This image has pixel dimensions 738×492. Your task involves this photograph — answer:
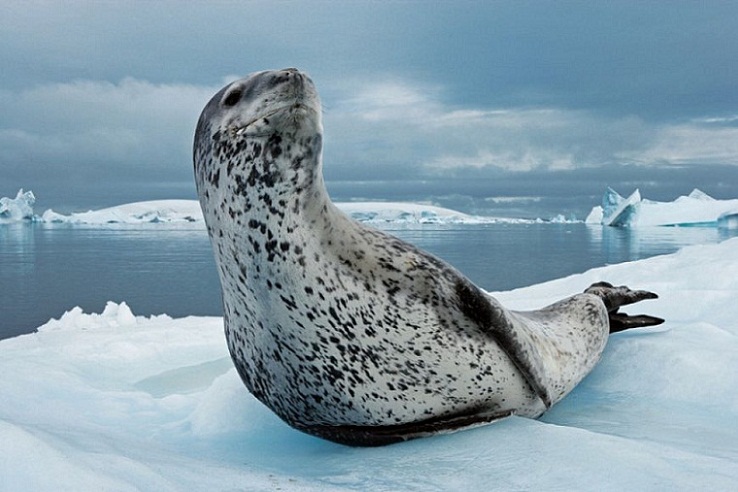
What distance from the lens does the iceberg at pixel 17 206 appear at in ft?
155

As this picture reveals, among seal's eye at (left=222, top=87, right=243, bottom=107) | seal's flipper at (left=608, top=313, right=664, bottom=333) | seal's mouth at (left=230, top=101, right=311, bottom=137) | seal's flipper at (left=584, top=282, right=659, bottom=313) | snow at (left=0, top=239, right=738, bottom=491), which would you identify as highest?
seal's eye at (left=222, top=87, right=243, bottom=107)

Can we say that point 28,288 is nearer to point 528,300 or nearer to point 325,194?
point 528,300

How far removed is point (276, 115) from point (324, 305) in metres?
0.71

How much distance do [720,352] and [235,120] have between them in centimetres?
294

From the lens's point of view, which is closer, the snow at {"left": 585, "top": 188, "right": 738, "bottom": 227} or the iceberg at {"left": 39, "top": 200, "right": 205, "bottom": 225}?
the snow at {"left": 585, "top": 188, "right": 738, "bottom": 227}

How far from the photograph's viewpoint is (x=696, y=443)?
2.54 m

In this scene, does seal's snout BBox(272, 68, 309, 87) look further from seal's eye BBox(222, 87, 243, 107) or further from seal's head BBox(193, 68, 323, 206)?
seal's eye BBox(222, 87, 243, 107)

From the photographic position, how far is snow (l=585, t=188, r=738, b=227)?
3988 centimetres

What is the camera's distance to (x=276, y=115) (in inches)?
84.0

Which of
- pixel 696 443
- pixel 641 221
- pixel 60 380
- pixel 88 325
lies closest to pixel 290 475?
pixel 696 443

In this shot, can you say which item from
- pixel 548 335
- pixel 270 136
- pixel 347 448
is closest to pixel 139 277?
pixel 548 335

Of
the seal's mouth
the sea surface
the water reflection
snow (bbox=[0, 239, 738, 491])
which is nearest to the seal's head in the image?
the seal's mouth

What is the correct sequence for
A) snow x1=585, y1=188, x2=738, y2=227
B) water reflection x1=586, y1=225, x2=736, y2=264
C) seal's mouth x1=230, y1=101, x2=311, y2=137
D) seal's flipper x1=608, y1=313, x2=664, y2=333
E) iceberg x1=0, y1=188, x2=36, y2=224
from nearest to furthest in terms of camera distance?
1. seal's mouth x1=230, y1=101, x2=311, y2=137
2. seal's flipper x1=608, y1=313, x2=664, y2=333
3. water reflection x1=586, y1=225, x2=736, y2=264
4. snow x1=585, y1=188, x2=738, y2=227
5. iceberg x1=0, y1=188, x2=36, y2=224

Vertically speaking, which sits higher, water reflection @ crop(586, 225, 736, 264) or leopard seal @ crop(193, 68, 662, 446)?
leopard seal @ crop(193, 68, 662, 446)
